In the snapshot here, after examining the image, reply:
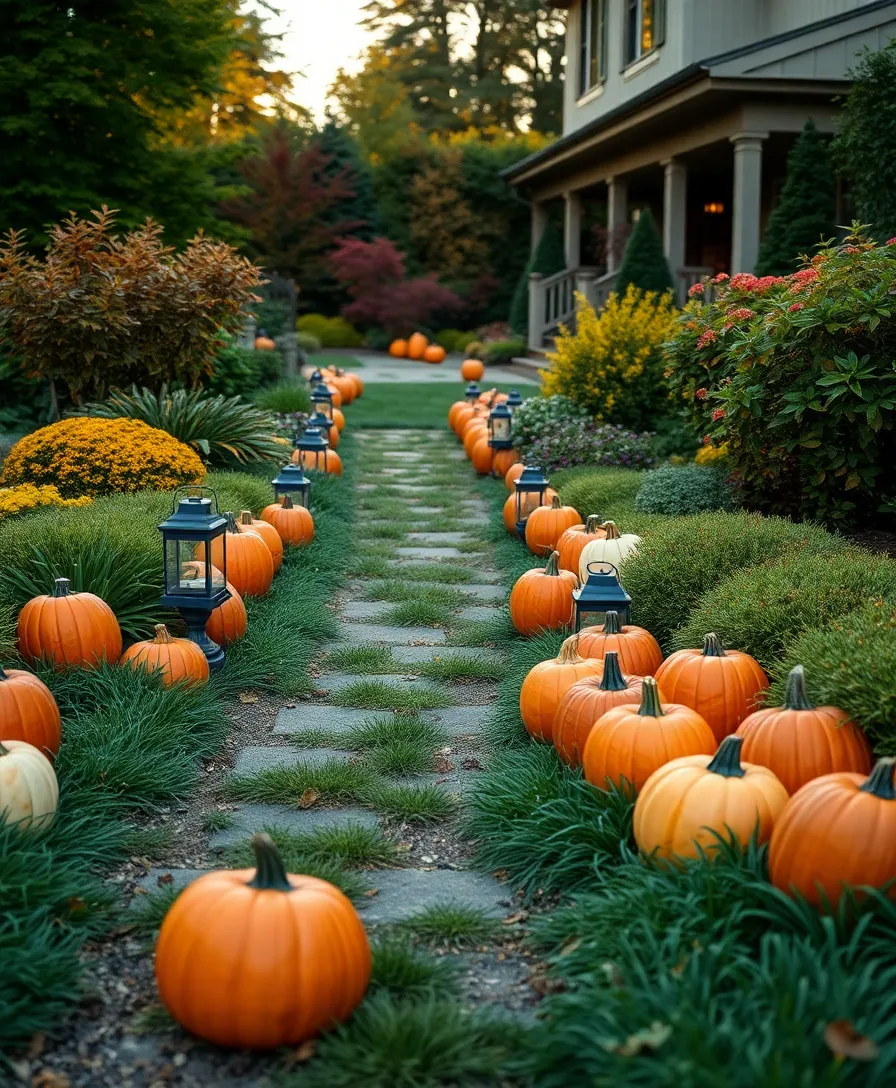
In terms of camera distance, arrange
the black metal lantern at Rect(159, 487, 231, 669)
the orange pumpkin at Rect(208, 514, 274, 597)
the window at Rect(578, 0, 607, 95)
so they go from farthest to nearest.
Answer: the window at Rect(578, 0, 607, 95) < the orange pumpkin at Rect(208, 514, 274, 597) < the black metal lantern at Rect(159, 487, 231, 669)

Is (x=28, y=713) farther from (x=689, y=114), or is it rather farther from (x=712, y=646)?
(x=689, y=114)

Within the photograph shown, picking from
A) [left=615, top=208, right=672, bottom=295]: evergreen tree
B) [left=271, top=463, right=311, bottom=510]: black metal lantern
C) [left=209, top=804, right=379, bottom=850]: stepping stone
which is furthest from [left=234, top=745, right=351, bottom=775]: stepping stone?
[left=615, top=208, right=672, bottom=295]: evergreen tree

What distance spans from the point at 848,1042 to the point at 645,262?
14.3 metres

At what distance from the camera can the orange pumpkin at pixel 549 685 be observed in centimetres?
424

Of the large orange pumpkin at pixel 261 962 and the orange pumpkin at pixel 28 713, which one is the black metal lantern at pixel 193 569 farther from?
the large orange pumpkin at pixel 261 962

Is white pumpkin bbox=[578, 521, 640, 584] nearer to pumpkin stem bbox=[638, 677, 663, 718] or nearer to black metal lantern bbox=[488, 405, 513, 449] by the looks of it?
pumpkin stem bbox=[638, 677, 663, 718]

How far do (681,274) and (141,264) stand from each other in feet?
29.7

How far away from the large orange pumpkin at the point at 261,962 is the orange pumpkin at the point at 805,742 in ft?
4.41

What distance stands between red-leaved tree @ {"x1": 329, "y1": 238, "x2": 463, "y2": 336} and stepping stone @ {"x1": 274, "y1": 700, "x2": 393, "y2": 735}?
24.7 metres

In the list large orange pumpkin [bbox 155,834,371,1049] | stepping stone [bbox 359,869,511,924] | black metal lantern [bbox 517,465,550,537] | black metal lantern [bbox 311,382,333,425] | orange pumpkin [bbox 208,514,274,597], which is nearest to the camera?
large orange pumpkin [bbox 155,834,371,1049]

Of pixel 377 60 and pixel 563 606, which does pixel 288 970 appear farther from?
pixel 377 60

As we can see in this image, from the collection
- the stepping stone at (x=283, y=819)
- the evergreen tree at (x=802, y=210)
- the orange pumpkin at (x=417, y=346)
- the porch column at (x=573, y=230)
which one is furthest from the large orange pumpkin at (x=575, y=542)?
the orange pumpkin at (x=417, y=346)

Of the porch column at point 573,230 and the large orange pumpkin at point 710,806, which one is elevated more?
the porch column at point 573,230

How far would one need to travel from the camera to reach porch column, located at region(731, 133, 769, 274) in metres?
13.3
